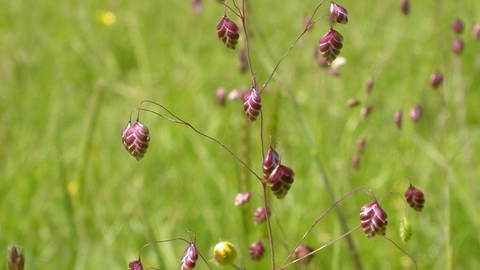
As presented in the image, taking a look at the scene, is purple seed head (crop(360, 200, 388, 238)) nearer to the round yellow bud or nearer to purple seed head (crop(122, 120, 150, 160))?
the round yellow bud

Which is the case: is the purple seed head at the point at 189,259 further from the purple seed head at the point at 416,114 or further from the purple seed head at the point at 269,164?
the purple seed head at the point at 416,114

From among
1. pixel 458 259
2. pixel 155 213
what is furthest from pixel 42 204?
pixel 458 259

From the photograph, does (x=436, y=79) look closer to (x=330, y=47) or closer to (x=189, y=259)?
(x=330, y=47)

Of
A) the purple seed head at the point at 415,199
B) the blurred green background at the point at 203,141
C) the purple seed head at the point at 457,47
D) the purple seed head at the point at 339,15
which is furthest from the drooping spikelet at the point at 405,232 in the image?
the purple seed head at the point at 457,47

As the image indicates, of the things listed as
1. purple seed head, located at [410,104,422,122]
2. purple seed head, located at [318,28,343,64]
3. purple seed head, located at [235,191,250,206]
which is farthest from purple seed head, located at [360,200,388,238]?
purple seed head, located at [410,104,422,122]

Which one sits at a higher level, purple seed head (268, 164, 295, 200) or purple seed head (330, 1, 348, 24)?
purple seed head (330, 1, 348, 24)

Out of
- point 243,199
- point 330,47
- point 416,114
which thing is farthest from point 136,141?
point 416,114

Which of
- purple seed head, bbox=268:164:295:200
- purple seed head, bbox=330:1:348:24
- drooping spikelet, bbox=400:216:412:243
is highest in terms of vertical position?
purple seed head, bbox=330:1:348:24

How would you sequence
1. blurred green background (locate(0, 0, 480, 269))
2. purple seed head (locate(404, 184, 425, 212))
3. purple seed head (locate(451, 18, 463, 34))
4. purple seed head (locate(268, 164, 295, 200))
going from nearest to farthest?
purple seed head (locate(268, 164, 295, 200)), purple seed head (locate(404, 184, 425, 212)), purple seed head (locate(451, 18, 463, 34)), blurred green background (locate(0, 0, 480, 269))
